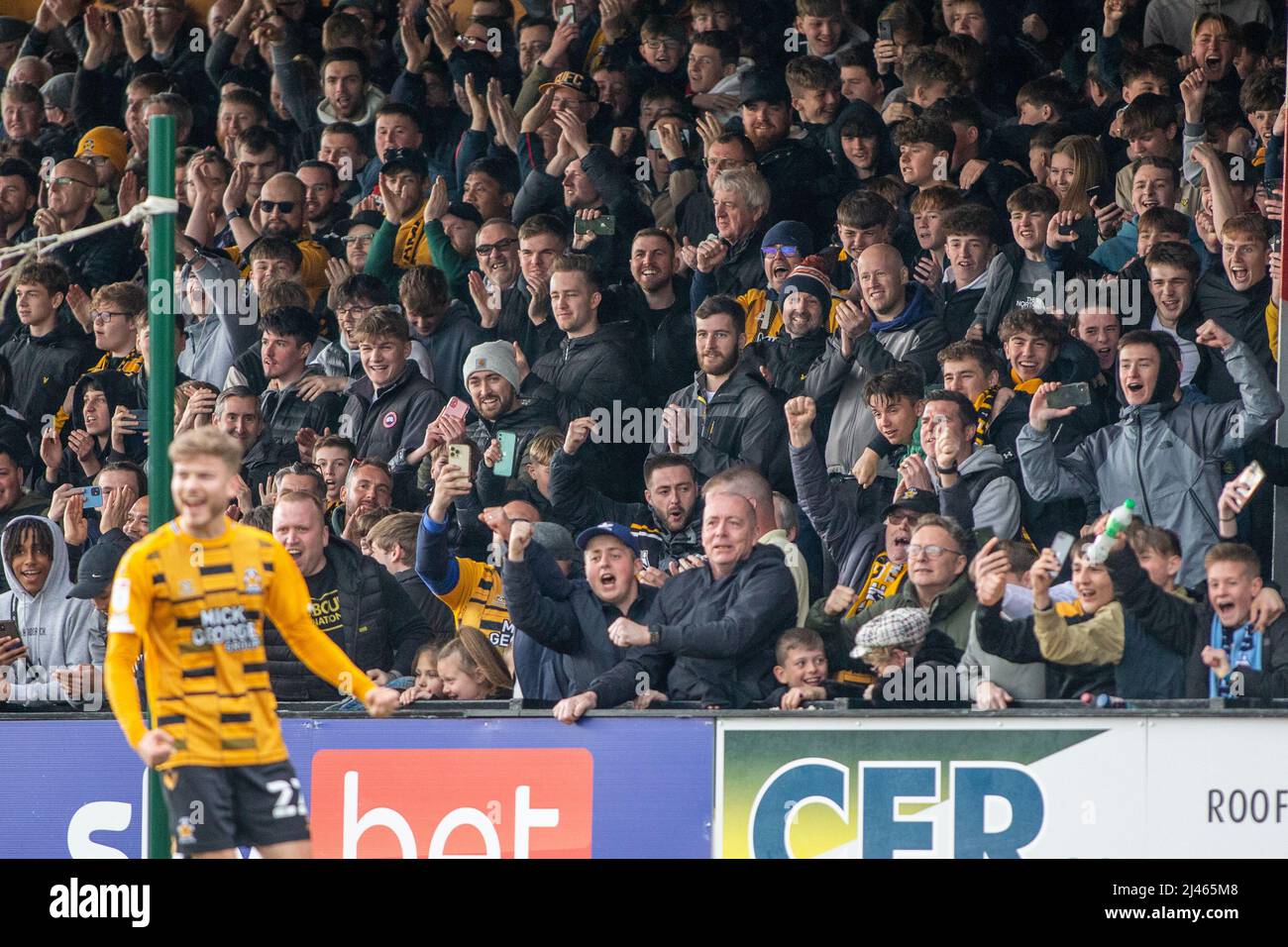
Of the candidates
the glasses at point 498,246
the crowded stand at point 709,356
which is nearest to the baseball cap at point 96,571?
the crowded stand at point 709,356

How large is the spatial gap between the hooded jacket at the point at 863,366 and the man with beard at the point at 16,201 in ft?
18.3

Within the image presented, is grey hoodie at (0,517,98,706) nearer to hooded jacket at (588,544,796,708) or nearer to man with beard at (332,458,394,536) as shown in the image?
man with beard at (332,458,394,536)

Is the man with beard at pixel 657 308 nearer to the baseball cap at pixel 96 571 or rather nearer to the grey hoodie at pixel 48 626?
the baseball cap at pixel 96 571

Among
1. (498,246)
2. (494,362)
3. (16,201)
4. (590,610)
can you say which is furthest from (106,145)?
(590,610)

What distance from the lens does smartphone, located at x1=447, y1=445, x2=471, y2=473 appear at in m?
8.81

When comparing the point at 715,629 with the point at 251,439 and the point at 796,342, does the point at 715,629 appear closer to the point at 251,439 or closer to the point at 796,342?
the point at 796,342

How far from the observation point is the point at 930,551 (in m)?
7.81

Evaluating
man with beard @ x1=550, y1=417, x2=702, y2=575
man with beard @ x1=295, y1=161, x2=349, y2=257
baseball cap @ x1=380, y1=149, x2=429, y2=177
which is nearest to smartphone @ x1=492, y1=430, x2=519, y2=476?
man with beard @ x1=550, y1=417, x2=702, y2=575

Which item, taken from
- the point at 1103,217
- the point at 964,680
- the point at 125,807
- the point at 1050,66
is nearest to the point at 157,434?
the point at 125,807

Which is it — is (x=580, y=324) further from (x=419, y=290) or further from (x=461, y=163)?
(x=461, y=163)

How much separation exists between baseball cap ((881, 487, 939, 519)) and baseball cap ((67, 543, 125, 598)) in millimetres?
3609

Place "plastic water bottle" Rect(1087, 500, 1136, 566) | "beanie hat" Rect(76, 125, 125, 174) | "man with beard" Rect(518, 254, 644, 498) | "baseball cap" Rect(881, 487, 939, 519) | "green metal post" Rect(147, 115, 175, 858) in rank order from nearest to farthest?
1. "green metal post" Rect(147, 115, 175, 858)
2. "plastic water bottle" Rect(1087, 500, 1136, 566)
3. "baseball cap" Rect(881, 487, 939, 519)
4. "man with beard" Rect(518, 254, 644, 498)
5. "beanie hat" Rect(76, 125, 125, 174)

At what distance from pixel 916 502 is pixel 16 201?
6.49 metres

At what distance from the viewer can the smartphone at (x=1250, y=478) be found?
7.70 m
